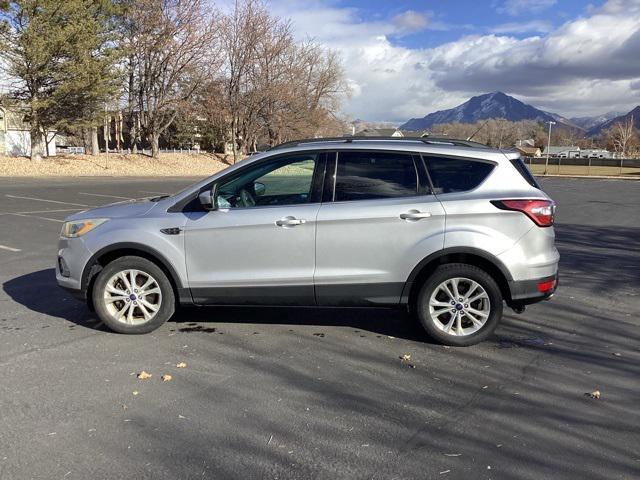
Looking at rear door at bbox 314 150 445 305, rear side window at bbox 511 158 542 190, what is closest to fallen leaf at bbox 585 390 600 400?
rear door at bbox 314 150 445 305

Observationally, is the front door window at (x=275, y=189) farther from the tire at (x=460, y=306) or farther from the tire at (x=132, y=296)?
the tire at (x=460, y=306)

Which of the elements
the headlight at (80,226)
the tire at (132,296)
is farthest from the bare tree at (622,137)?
the headlight at (80,226)

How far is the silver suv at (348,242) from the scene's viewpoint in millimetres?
4750

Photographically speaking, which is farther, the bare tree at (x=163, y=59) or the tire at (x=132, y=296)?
the bare tree at (x=163, y=59)

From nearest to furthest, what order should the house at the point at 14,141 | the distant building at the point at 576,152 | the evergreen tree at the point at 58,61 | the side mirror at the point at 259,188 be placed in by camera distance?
the side mirror at the point at 259,188
the evergreen tree at the point at 58,61
the house at the point at 14,141
the distant building at the point at 576,152

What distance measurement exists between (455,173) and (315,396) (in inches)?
93.8

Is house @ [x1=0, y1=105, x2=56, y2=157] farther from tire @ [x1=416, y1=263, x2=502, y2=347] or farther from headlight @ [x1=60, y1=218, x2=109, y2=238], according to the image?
tire @ [x1=416, y1=263, x2=502, y2=347]

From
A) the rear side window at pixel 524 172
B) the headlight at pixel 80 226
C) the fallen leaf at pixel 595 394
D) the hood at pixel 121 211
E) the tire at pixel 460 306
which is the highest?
the rear side window at pixel 524 172

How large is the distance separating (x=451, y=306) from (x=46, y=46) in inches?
1266

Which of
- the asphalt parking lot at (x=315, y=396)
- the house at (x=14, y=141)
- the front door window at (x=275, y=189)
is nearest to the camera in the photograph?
the asphalt parking lot at (x=315, y=396)

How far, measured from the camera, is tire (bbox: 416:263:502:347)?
481 centimetres

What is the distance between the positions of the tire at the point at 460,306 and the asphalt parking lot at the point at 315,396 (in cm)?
17

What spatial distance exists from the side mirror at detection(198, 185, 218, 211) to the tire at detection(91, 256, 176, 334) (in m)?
0.78

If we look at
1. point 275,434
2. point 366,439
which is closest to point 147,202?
point 275,434
